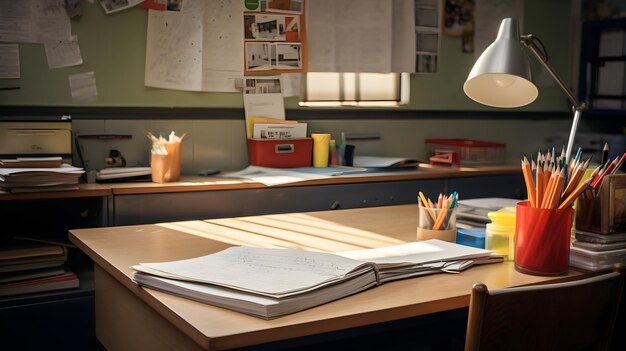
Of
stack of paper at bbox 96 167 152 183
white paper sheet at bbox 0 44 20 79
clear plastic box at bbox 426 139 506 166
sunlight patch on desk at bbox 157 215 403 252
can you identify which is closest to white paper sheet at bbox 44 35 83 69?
white paper sheet at bbox 0 44 20 79

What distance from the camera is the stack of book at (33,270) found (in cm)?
264

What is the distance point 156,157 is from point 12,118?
Answer: 571 mm

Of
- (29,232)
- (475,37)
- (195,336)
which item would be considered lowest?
(29,232)

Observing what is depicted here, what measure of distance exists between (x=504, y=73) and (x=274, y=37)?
7.07 feet

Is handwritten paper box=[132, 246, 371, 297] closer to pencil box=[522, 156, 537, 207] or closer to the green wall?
pencil box=[522, 156, 537, 207]

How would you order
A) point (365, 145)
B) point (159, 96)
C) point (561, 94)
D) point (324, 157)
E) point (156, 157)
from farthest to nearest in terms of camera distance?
point (561, 94) < point (365, 145) < point (324, 157) < point (159, 96) < point (156, 157)

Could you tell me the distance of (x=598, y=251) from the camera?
62.9 inches

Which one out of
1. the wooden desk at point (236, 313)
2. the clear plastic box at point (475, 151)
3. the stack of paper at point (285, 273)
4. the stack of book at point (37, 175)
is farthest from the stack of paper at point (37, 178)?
the clear plastic box at point (475, 151)

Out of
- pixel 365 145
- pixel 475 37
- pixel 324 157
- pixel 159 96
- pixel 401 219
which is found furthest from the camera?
pixel 475 37

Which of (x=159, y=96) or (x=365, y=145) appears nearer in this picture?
(x=159, y=96)

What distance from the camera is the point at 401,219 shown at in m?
2.24

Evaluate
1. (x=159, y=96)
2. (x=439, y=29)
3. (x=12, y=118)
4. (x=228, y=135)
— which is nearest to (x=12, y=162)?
(x=12, y=118)

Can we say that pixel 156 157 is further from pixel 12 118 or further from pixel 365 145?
pixel 365 145

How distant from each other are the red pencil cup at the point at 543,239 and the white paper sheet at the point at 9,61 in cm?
231
